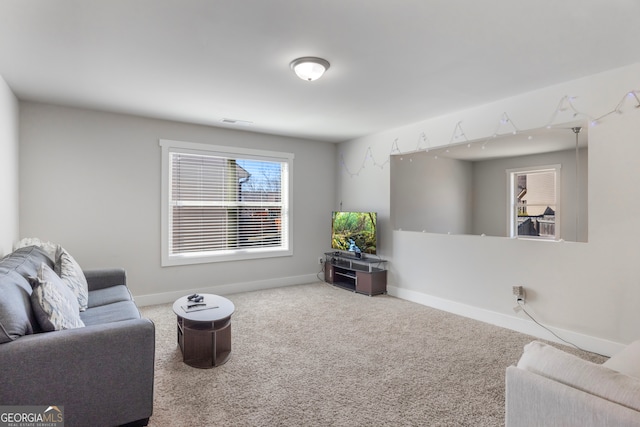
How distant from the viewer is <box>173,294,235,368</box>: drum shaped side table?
2613 mm

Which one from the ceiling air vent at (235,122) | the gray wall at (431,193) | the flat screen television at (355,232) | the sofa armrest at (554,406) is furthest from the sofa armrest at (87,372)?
the gray wall at (431,193)

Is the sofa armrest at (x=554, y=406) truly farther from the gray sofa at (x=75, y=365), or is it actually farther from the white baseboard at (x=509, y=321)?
the white baseboard at (x=509, y=321)

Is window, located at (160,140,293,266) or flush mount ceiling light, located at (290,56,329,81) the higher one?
flush mount ceiling light, located at (290,56,329,81)

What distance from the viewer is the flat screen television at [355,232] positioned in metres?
4.86

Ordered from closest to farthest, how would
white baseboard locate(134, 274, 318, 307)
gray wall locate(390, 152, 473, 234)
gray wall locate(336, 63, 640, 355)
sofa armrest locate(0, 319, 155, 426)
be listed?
1. sofa armrest locate(0, 319, 155, 426)
2. gray wall locate(336, 63, 640, 355)
3. white baseboard locate(134, 274, 318, 307)
4. gray wall locate(390, 152, 473, 234)

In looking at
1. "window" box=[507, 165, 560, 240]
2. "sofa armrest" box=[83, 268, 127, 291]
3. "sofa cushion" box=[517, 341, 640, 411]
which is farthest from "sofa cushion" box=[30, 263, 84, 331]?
"window" box=[507, 165, 560, 240]

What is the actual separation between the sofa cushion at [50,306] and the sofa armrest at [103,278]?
126 cm

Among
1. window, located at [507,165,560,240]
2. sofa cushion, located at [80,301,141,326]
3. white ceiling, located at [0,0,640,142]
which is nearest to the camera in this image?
white ceiling, located at [0,0,640,142]

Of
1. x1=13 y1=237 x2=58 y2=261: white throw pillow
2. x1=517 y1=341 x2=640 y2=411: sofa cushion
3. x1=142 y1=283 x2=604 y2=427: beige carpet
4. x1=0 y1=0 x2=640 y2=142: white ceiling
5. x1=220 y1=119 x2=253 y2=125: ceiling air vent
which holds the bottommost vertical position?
x1=142 y1=283 x2=604 y2=427: beige carpet

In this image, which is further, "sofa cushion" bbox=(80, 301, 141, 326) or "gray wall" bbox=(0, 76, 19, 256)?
"gray wall" bbox=(0, 76, 19, 256)

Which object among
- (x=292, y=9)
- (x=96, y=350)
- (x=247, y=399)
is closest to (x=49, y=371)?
(x=96, y=350)

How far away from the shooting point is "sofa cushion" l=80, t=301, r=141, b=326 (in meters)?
2.34

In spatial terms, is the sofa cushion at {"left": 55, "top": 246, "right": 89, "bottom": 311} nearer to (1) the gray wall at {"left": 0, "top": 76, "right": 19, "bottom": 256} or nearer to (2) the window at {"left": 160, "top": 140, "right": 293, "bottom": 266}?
(1) the gray wall at {"left": 0, "top": 76, "right": 19, "bottom": 256}

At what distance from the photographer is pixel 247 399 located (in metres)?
2.18
